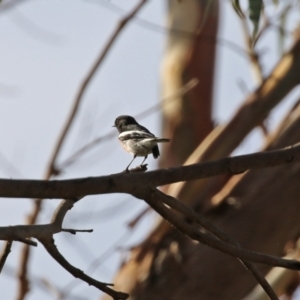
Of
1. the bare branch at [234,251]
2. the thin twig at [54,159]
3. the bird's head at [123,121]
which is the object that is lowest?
the bare branch at [234,251]

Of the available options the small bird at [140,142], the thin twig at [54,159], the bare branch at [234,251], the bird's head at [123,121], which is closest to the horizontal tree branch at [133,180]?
the bare branch at [234,251]

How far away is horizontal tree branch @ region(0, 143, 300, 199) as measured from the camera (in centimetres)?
142

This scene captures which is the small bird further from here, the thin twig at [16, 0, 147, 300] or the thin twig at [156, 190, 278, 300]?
the thin twig at [16, 0, 147, 300]

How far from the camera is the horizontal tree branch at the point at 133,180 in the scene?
1416 mm

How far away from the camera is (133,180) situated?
151 centimetres

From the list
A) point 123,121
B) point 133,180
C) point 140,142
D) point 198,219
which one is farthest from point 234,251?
point 123,121

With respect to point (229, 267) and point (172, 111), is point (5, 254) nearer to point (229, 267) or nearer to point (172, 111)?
point (229, 267)

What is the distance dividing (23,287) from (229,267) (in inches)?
41.7

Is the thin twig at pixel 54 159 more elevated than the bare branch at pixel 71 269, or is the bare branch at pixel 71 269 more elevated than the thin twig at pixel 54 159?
the thin twig at pixel 54 159

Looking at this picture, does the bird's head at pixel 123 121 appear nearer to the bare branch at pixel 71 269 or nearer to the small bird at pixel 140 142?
the small bird at pixel 140 142

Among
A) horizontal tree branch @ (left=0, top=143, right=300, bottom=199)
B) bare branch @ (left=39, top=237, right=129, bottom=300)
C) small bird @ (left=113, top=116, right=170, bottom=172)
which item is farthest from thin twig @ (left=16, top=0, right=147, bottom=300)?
horizontal tree branch @ (left=0, top=143, right=300, bottom=199)

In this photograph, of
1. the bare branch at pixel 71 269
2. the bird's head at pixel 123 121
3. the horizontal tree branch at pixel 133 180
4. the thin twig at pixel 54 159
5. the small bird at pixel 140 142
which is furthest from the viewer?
the thin twig at pixel 54 159

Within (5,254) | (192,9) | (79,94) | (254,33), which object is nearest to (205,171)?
(5,254)

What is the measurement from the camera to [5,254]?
1.60m
